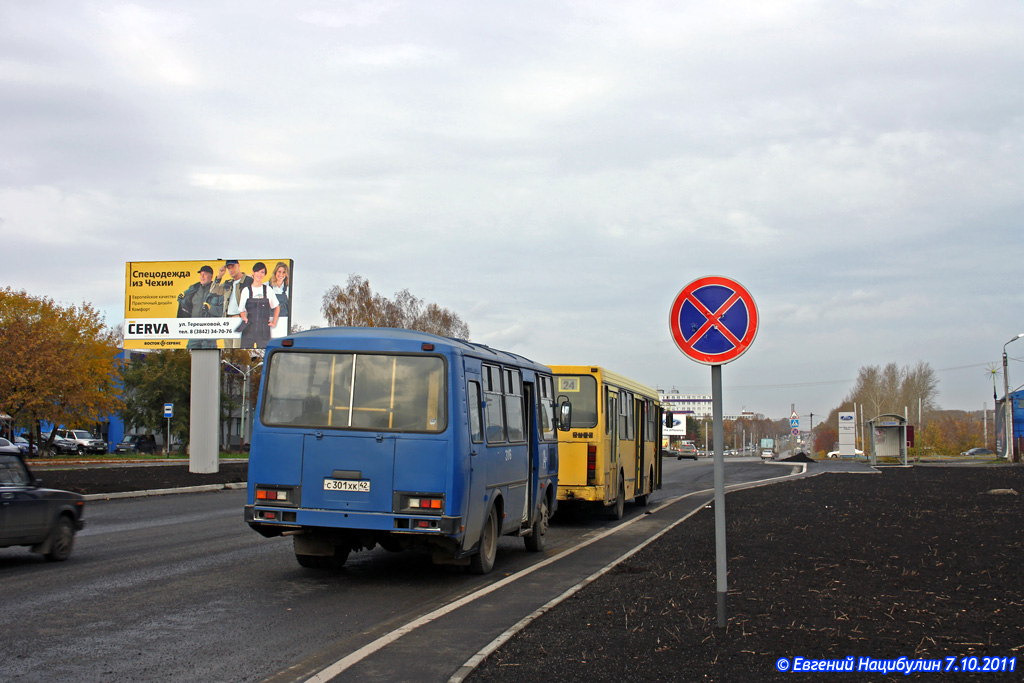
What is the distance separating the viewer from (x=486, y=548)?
11508mm

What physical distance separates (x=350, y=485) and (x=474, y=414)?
1693 millimetres

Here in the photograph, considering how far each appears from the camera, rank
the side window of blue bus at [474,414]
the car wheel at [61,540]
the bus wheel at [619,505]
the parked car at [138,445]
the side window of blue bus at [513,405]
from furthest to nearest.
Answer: the parked car at [138,445] < the bus wheel at [619,505] < the side window of blue bus at [513,405] < the car wheel at [61,540] < the side window of blue bus at [474,414]

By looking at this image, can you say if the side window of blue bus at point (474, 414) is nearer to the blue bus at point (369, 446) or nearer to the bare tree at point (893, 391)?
the blue bus at point (369, 446)

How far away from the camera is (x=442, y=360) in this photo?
1034cm

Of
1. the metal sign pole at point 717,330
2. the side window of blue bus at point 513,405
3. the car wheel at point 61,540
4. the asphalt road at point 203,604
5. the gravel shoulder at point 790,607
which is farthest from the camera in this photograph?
the side window of blue bus at point 513,405

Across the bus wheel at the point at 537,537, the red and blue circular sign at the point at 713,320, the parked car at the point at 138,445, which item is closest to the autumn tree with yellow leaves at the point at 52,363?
the parked car at the point at 138,445

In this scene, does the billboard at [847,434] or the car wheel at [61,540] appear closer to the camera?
the car wheel at [61,540]

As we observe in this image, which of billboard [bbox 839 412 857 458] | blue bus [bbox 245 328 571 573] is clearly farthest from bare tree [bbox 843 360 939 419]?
blue bus [bbox 245 328 571 573]

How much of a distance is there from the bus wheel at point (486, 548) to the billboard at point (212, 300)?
25.9 metres

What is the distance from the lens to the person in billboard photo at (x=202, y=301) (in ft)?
119

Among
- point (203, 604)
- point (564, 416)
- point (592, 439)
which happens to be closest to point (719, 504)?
point (203, 604)

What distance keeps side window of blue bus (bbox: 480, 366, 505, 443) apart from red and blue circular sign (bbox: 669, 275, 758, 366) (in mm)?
4269

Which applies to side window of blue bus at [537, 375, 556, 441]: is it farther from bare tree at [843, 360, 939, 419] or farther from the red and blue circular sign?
bare tree at [843, 360, 939, 419]

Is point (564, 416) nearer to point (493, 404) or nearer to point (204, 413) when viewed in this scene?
point (493, 404)
